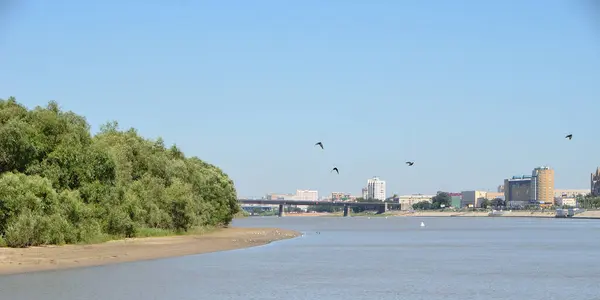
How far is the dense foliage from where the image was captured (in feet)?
198

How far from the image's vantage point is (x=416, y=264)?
63125mm

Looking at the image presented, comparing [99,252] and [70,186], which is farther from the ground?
[70,186]

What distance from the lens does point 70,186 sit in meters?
69.3

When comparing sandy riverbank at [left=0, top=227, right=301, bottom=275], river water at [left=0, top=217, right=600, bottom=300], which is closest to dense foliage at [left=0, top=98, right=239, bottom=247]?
sandy riverbank at [left=0, top=227, right=301, bottom=275]

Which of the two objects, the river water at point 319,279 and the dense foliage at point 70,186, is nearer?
the river water at point 319,279

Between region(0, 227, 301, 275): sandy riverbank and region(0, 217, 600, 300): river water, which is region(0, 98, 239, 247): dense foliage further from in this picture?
region(0, 217, 600, 300): river water

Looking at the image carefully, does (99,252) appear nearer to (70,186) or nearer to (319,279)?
(70,186)

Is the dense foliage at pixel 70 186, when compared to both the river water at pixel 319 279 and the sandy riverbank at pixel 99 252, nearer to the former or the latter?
the sandy riverbank at pixel 99 252

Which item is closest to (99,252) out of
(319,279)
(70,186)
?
(70,186)

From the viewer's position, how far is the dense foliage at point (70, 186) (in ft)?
198

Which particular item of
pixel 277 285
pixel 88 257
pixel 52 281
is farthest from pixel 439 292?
pixel 88 257

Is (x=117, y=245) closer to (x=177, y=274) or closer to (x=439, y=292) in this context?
(x=177, y=274)

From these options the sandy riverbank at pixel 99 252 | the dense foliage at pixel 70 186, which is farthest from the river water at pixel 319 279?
the dense foliage at pixel 70 186

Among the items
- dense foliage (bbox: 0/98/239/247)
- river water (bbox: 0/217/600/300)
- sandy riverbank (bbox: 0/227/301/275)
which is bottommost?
river water (bbox: 0/217/600/300)
